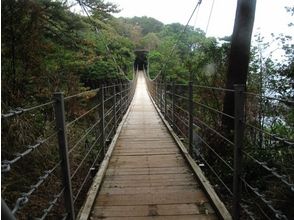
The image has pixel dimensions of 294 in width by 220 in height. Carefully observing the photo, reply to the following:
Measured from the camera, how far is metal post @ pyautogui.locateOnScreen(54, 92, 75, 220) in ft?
7.30

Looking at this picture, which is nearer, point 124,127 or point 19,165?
point 19,165

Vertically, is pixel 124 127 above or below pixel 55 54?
below

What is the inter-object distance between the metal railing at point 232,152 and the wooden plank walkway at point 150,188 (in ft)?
0.84

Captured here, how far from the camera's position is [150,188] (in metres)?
3.46

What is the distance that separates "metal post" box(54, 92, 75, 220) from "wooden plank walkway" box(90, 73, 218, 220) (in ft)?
1.51

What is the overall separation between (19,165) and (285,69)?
4344mm

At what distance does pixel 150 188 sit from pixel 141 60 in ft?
211

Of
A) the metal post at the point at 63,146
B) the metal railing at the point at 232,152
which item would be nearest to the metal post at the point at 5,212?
the metal railing at the point at 232,152

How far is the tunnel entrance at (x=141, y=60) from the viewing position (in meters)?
65.1

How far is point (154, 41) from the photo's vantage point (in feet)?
227

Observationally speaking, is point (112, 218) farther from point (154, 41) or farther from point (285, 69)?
point (154, 41)

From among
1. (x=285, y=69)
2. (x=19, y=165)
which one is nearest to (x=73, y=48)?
(x=285, y=69)

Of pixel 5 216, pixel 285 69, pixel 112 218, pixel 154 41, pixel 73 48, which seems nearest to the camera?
pixel 5 216

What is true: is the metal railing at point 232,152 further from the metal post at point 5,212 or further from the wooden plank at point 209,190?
the metal post at point 5,212
